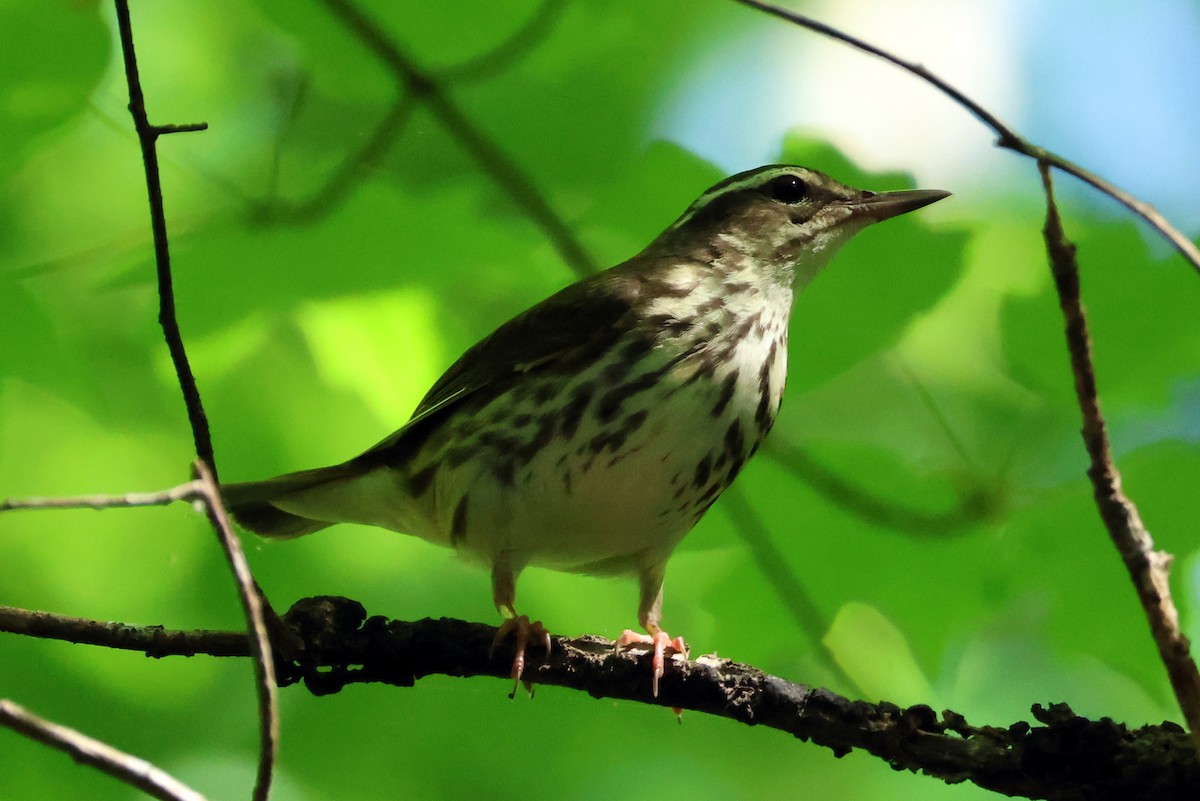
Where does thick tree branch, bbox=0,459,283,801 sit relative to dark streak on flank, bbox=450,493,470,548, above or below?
below

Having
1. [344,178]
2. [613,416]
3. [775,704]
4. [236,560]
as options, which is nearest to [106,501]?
[236,560]

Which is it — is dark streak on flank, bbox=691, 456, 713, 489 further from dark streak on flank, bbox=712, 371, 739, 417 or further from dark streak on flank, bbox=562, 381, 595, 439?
dark streak on flank, bbox=562, 381, 595, 439

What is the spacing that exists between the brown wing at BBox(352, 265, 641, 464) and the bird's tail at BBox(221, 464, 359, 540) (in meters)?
0.11

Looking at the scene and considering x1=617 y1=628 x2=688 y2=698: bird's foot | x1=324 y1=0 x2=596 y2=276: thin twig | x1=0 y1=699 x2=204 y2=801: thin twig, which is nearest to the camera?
x1=0 y1=699 x2=204 y2=801: thin twig

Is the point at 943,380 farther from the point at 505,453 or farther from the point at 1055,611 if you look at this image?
the point at 505,453

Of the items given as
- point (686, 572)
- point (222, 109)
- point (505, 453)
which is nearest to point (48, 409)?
point (222, 109)

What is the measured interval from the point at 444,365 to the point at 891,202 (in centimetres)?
122

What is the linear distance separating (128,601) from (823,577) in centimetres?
177

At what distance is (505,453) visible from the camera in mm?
2916

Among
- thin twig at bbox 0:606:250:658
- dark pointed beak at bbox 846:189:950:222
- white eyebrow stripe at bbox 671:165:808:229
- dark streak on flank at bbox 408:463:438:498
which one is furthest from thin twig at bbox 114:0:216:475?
dark pointed beak at bbox 846:189:950:222

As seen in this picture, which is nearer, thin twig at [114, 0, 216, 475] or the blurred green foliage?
thin twig at [114, 0, 216, 475]

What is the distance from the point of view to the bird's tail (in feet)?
9.40

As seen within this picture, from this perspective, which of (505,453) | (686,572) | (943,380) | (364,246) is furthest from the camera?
(686,572)

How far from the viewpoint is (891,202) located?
3125 mm
